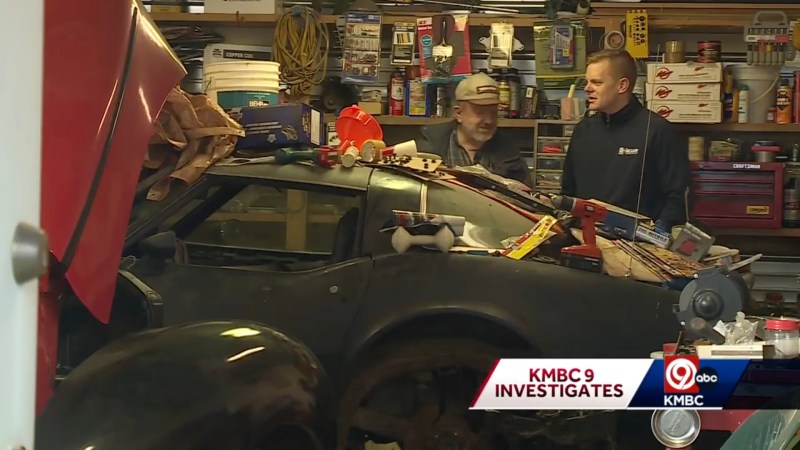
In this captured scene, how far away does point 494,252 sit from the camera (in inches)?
53.4

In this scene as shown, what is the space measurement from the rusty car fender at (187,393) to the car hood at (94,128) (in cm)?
8

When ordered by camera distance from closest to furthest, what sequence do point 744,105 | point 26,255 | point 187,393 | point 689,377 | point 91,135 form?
point 26,255 → point 91,135 → point 187,393 → point 689,377 → point 744,105

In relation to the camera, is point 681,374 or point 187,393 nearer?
point 187,393

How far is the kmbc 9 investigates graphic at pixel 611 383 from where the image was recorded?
126 centimetres

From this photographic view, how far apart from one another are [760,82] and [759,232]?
0.23m

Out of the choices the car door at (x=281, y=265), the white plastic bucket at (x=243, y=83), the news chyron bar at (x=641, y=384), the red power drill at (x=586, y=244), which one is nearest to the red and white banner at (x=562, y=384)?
the news chyron bar at (x=641, y=384)

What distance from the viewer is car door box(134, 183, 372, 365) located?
134 centimetres

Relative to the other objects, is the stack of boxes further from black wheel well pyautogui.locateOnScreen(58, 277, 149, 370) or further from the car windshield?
black wheel well pyautogui.locateOnScreen(58, 277, 149, 370)

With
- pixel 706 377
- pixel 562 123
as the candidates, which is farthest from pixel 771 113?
pixel 706 377

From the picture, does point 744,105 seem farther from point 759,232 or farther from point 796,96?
point 759,232

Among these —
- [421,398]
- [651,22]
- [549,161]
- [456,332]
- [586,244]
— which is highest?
[651,22]

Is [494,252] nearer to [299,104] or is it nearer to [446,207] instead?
[446,207]

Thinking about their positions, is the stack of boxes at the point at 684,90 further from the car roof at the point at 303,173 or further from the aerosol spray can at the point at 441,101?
the car roof at the point at 303,173

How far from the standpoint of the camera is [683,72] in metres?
1.36
